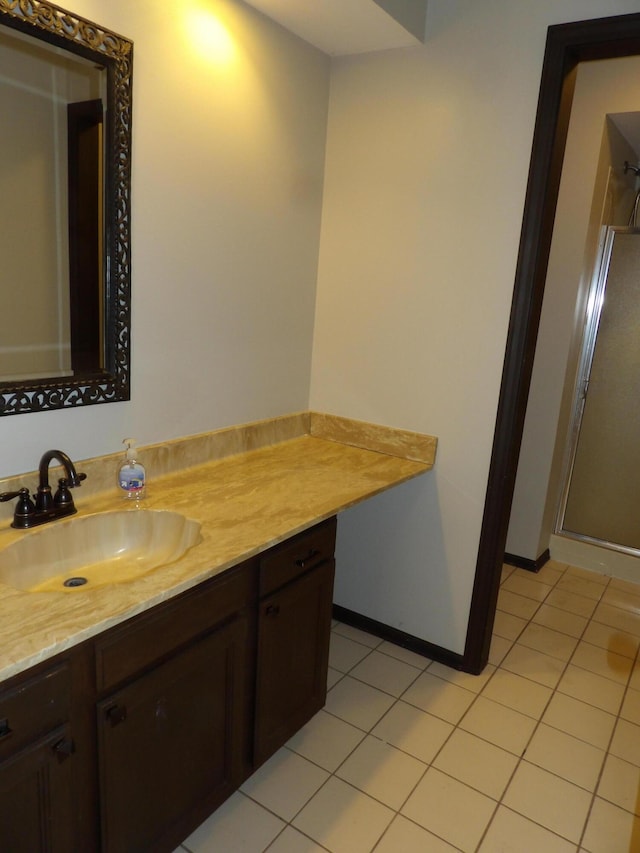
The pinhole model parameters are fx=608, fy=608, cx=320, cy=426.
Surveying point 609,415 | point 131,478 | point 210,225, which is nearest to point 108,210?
→ point 210,225

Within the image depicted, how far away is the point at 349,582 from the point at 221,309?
1353mm

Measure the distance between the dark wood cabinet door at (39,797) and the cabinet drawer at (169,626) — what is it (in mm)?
140

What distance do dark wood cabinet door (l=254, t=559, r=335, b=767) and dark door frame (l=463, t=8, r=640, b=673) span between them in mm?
701

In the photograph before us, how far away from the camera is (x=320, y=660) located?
2.03 m

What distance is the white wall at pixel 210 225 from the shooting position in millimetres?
1703

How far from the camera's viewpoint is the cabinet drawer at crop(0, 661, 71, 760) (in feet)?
3.46

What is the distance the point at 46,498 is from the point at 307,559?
0.75m

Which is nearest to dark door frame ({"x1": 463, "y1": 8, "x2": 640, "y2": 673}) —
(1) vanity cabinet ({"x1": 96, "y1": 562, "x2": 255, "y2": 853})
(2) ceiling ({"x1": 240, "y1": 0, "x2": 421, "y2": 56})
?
(2) ceiling ({"x1": 240, "y1": 0, "x2": 421, "y2": 56})

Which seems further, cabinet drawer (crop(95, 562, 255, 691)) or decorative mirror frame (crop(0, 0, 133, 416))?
decorative mirror frame (crop(0, 0, 133, 416))

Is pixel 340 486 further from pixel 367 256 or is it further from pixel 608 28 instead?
pixel 608 28

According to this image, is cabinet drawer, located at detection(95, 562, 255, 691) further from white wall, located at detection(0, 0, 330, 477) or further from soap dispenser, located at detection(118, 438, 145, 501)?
white wall, located at detection(0, 0, 330, 477)

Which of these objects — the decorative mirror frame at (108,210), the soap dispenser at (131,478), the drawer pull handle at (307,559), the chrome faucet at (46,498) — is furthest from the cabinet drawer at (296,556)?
the decorative mirror frame at (108,210)

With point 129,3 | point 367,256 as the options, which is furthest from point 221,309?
point 129,3

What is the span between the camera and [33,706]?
1101 mm
